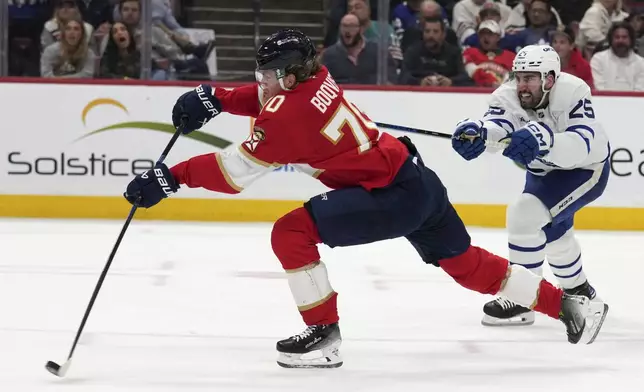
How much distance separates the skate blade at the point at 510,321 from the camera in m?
4.21

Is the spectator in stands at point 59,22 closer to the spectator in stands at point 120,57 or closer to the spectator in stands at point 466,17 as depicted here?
the spectator in stands at point 120,57

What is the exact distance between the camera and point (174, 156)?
269 inches

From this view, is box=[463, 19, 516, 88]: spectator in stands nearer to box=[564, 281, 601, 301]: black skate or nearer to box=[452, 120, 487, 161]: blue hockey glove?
box=[564, 281, 601, 301]: black skate

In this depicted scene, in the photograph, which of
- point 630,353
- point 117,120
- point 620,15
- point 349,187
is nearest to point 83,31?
point 117,120

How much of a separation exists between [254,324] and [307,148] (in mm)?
1055

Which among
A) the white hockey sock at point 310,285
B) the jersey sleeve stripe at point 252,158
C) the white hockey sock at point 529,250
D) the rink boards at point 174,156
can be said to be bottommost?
the rink boards at point 174,156

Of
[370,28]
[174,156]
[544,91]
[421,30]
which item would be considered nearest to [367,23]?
[370,28]

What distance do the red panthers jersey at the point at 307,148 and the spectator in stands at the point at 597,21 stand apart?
13.8 ft

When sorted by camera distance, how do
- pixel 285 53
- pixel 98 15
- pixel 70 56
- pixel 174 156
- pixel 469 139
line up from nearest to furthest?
pixel 285 53, pixel 469 139, pixel 174 156, pixel 70 56, pixel 98 15

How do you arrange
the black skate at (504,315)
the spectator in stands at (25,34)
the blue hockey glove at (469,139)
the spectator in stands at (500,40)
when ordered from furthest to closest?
the spectator in stands at (500,40)
the spectator in stands at (25,34)
the black skate at (504,315)
the blue hockey glove at (469,139)

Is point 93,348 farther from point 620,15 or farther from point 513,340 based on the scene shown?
point 620,15

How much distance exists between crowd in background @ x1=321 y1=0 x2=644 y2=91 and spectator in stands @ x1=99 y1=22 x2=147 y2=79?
1.24 m

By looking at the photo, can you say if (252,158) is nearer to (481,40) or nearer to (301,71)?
(301,71)

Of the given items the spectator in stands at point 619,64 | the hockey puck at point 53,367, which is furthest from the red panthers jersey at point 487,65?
the hockey puck at point 53,367
